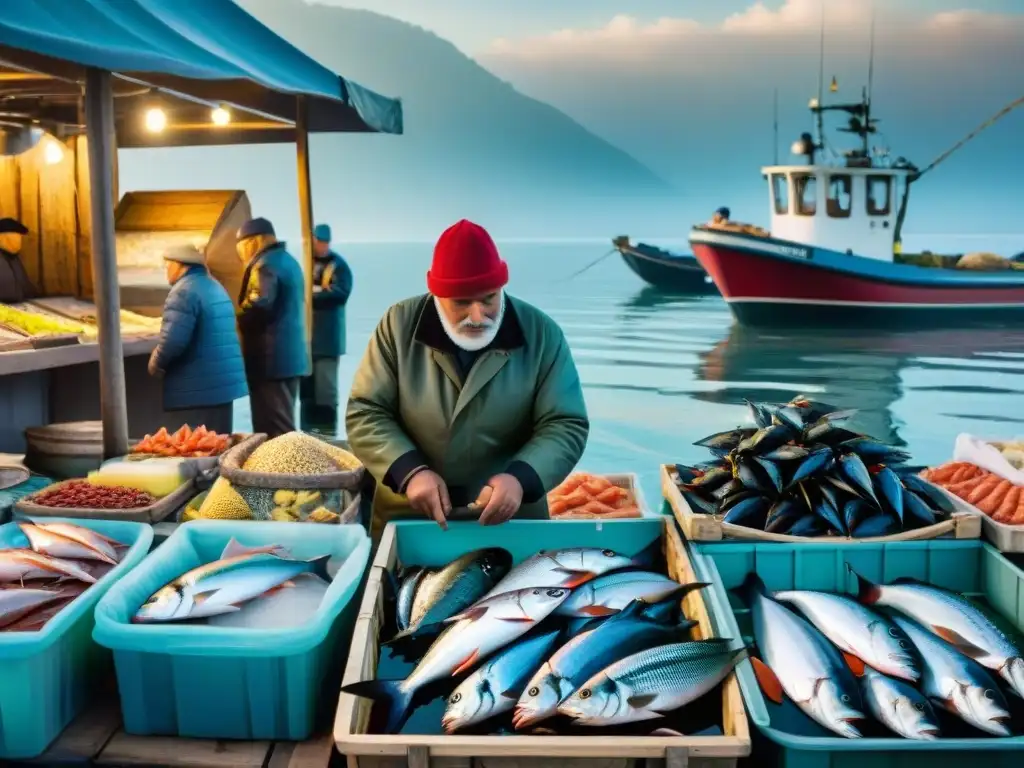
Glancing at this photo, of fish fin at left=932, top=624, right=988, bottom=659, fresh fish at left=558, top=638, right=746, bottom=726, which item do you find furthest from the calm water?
fresh fish at left=558, top=638, right=746, bottom=726

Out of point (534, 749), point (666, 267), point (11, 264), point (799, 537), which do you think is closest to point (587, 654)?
point (534, 749)

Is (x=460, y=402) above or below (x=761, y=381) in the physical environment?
above

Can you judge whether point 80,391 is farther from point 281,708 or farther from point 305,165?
point 281,708

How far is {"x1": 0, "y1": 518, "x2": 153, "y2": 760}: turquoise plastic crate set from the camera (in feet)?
6.16

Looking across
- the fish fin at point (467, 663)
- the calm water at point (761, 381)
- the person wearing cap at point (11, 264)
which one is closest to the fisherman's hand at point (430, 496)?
the fish fin at point (467, 663)

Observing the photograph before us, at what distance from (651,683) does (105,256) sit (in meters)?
3.42

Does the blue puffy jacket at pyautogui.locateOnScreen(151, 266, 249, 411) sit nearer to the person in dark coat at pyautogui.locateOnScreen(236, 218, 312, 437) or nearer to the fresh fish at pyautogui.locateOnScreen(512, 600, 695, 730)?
the person in dark coat at pyautogui.locateOnScreen(236, 218, 312, 437)

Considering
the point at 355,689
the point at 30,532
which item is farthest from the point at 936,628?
the point at 30,532

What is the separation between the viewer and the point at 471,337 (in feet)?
8.56

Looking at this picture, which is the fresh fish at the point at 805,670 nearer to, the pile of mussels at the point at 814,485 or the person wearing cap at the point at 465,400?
the pile of mussels at the point at 814,485

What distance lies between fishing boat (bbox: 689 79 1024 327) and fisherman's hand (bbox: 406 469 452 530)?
710 inches

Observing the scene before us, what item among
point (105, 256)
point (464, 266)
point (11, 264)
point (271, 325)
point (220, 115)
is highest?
point (220, 115)

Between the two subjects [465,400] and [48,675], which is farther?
[465,400]

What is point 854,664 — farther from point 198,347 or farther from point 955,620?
point 198,347
